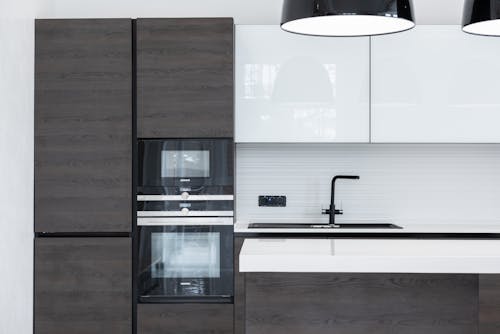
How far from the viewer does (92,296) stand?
12.4ft

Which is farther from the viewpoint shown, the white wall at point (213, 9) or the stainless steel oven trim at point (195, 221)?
the white wall at point (213, 9)

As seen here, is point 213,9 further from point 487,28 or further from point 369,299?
point 369,299

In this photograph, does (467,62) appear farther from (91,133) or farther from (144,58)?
(91,133)

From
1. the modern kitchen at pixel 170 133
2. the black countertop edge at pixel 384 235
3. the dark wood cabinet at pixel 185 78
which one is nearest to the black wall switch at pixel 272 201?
the modern kitchen at pixel 170 133

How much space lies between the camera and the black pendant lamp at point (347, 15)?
192 cm

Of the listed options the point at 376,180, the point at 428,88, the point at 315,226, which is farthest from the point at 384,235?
the point at 428,88

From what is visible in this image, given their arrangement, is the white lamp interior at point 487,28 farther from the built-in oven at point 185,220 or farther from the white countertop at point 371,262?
the built-in oven at point 185,220

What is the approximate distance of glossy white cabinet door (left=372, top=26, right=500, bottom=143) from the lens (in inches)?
157

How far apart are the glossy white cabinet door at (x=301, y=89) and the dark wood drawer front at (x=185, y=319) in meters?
1.06

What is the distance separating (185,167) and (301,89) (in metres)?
0.88

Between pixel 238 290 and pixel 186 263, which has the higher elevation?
pixel 186 263

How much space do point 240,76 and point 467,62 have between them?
4.69ft

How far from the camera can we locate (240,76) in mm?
3992

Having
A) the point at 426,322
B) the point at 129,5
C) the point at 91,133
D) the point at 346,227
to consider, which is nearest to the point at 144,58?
the point at 91,133
